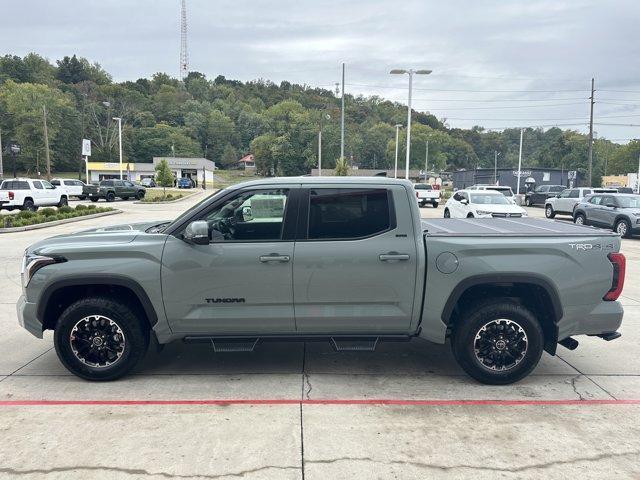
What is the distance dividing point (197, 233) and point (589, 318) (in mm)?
3621

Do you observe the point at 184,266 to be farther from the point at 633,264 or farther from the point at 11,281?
the point at 633,264

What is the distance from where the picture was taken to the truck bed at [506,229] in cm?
488

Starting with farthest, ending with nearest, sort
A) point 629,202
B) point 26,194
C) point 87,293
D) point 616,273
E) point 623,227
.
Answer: point 26,194, point 629,202, point 623,227, point 87,293, point 616,273

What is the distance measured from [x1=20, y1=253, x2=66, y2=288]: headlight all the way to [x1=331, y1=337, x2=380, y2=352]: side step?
8.53 feet

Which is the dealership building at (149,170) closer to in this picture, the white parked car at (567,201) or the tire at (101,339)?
the white parked car at (567,201)

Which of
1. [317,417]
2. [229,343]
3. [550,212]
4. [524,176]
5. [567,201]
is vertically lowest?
[317,417]

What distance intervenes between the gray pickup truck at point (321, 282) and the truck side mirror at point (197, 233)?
0.02 metres

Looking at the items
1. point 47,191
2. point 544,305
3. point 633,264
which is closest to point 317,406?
point 544,305

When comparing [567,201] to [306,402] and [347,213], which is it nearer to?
[347,213]

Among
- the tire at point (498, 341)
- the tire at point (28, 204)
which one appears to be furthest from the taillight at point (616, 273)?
the tire at point (28, 204)

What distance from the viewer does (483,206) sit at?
19156 mm

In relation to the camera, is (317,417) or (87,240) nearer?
(317,417)

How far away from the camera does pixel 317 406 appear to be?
4.45 meters

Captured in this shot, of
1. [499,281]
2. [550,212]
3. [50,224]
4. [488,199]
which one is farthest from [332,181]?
[550,212]
